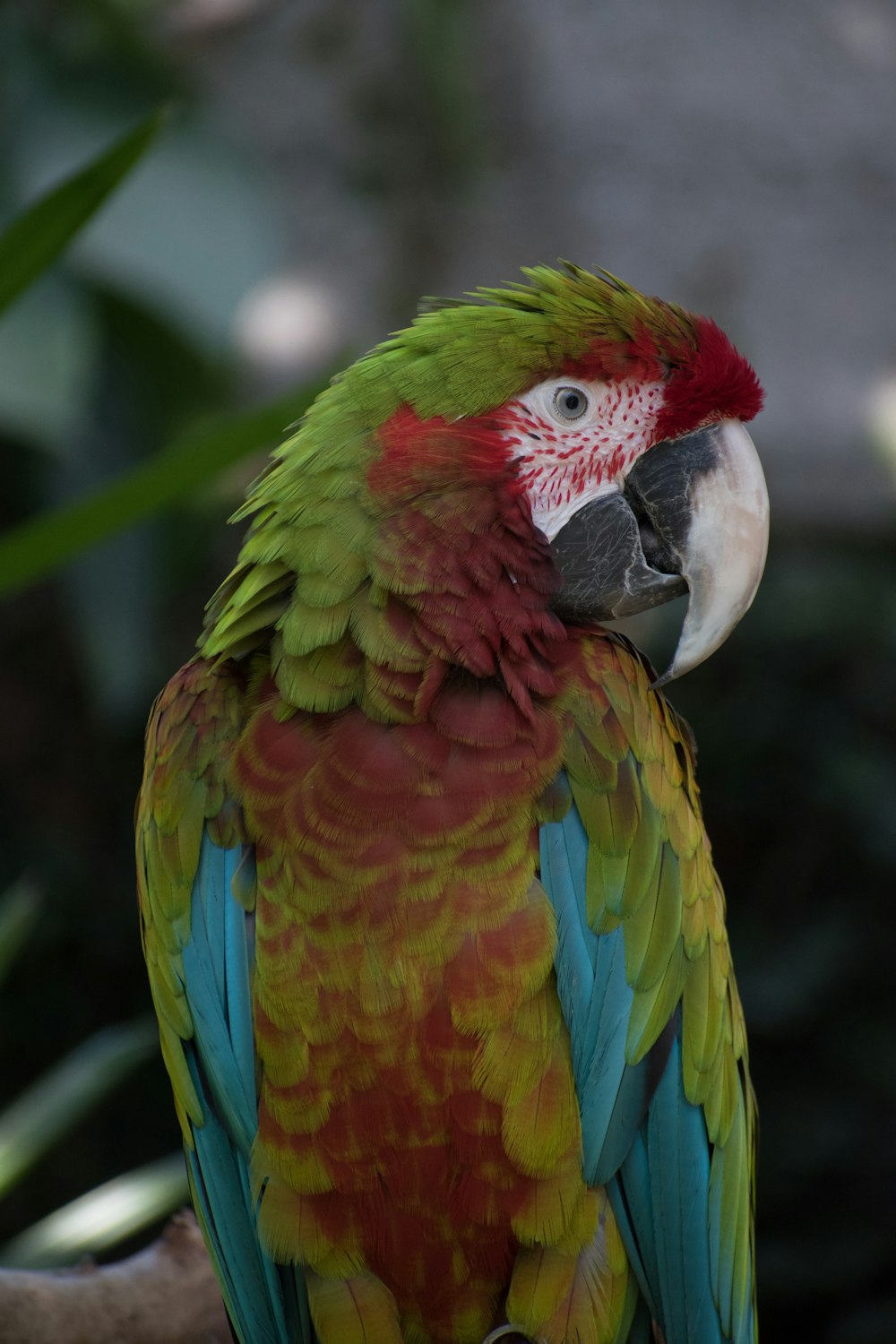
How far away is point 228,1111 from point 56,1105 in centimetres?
67

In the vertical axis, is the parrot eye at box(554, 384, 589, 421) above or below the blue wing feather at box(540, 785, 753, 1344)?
above

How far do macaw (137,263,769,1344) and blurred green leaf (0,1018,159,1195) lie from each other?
0.56 metres

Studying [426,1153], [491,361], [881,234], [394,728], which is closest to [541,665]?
[394,728]

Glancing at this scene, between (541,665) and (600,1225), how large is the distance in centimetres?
51

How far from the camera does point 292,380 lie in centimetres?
331

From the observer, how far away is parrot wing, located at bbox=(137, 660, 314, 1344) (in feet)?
3.90

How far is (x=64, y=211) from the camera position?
131cm

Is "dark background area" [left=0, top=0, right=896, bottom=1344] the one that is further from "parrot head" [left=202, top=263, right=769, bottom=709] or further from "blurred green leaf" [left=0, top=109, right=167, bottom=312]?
"parrot head" [left=202, top=263, right=769, bottom=709]

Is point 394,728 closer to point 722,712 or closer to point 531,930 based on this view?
point 531,930

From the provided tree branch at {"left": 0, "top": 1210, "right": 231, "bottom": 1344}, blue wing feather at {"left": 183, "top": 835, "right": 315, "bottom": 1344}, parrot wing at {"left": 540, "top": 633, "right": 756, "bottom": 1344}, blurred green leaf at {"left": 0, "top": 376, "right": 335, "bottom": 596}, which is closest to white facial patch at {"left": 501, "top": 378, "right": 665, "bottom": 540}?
parrot wing at {"left": 540, "top": 633, "right": 756, "bottom": 1344}

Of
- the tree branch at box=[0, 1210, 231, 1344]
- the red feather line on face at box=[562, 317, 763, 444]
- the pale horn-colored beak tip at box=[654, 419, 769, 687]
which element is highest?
the red feather line on face at box=[562, 317, 763, 444]

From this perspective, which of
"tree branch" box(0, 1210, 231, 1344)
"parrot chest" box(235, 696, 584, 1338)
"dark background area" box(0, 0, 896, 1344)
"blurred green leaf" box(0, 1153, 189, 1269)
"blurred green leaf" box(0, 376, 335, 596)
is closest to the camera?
"parrot chest" box(235, 696, 584, 1338)

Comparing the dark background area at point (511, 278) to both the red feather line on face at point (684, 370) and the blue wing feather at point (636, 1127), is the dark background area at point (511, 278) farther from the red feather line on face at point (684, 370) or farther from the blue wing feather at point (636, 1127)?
the blue wing feather at point (636, 1127)

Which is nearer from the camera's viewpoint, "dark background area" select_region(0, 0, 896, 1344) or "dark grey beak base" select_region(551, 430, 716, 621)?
"dark grey beak base" select_region(551, 430, 716, 621)
